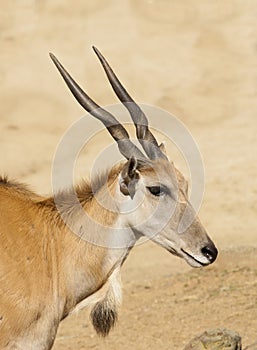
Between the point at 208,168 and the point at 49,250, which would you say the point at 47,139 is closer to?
the point at 208,168

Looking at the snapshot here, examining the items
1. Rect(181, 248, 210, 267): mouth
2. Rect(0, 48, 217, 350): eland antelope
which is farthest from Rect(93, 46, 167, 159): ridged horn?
Rect(181, 248, 210, 267): mouth

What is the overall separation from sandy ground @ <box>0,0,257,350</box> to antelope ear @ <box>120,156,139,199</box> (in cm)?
245

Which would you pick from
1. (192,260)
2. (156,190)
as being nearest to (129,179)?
(156,190)

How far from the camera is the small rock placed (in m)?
7.18

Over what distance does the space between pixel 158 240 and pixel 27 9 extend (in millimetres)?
14105

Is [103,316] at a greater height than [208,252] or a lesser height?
lesser

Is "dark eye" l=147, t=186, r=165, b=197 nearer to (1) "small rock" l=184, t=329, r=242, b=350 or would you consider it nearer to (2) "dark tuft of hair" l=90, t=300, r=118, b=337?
(2) "dark tuft of hair" l=90, t=300, r=118, b=337

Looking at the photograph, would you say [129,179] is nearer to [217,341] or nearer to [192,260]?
[192,260]

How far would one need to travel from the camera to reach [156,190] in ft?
21.4

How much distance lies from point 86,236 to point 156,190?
1.83ft

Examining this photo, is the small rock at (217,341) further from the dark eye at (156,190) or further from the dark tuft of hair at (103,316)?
the dark eye at (156,190)

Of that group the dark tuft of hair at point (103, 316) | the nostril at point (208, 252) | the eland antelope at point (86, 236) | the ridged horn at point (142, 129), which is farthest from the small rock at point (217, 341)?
the ridged horn at point (142, 129)

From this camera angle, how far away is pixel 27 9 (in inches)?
791

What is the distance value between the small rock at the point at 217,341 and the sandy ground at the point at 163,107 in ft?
3.63
